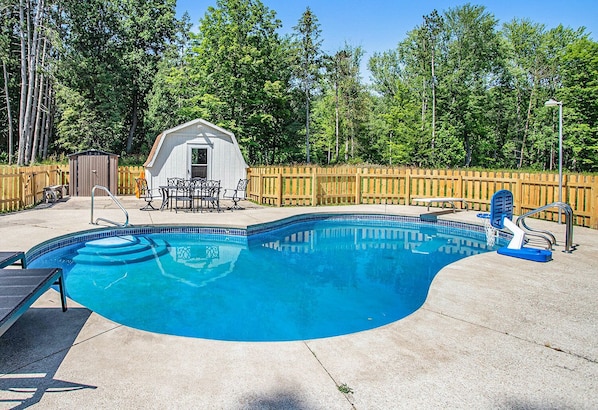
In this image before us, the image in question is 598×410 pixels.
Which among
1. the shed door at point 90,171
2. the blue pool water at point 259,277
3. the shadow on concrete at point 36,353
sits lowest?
the blue pool water at point 259,277

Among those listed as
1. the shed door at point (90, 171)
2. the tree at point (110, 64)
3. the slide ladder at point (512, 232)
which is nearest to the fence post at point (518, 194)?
→ the slide ladder at point (512, 232)

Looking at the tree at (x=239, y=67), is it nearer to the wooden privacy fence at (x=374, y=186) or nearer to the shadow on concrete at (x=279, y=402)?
the wooden privacy fence at (x=374, y=186)

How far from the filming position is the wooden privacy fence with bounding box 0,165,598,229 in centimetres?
1037

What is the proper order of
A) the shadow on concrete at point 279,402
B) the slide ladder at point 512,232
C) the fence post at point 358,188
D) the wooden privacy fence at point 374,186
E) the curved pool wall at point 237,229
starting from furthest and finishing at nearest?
the fence post at point 358,188
the wooden privacy fence at point 374,186
the curved pool wall at point 237,229
the slide ladder at point 512,232
the shadow on concrete at point 279,402

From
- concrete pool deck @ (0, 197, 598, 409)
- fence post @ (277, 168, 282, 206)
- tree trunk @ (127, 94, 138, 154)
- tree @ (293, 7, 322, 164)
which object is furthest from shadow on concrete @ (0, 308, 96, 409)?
tree trunk @ (127, 94, 138, 154)

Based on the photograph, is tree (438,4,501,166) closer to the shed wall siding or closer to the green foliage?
the green foliage

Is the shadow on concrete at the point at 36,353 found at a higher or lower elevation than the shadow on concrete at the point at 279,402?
higher

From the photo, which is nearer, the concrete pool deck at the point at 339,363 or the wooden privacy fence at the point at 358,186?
the concrete pool deck at the point at 339,363

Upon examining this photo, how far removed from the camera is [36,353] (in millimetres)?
2775

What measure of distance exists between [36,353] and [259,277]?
3.70 meters

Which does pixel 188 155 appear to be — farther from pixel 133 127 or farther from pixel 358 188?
pixel 133 127

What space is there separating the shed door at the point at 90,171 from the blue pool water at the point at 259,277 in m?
7.44

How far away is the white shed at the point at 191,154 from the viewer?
45.9 ft

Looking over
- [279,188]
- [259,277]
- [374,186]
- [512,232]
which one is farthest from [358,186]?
[259,277]
